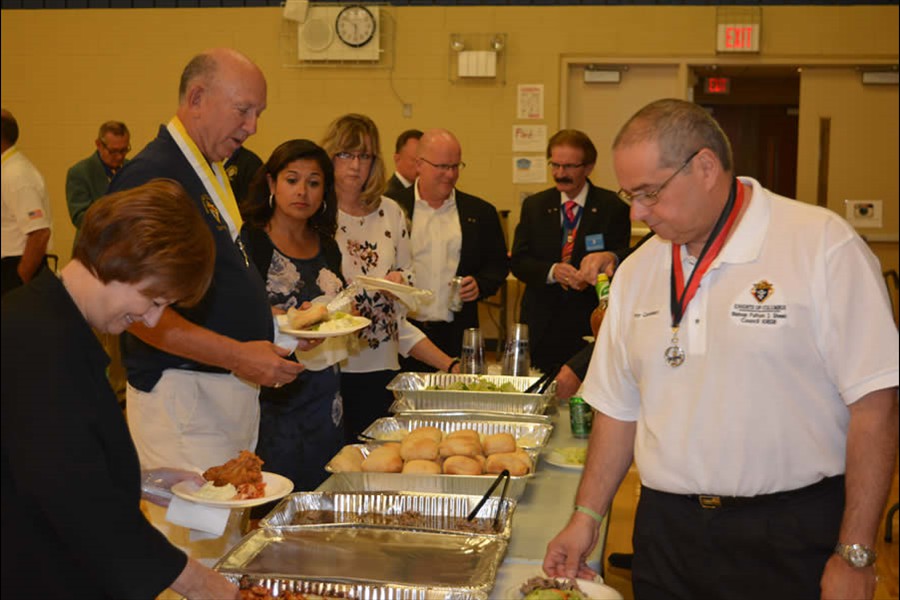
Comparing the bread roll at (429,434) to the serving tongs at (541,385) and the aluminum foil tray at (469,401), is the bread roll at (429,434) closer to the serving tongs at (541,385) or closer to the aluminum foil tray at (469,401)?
the aluminum foil tray at (469,401)

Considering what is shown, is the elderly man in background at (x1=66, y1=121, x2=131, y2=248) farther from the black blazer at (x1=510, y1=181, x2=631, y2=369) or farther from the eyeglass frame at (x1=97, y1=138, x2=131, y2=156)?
the black blazer at (x1=510, y1=181, x2=631, y2=369)

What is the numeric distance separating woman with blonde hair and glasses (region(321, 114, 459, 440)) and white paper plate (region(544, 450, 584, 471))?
36.3 inches

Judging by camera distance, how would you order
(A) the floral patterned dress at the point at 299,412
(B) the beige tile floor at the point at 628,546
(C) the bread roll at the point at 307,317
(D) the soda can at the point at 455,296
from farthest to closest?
(D) the soda can at the point at 455,296
(B) the beige tile floor at the point at 628,546
(A) the floral patterned dress at the point at 299,412
(C) the bread roll at the point at 307,317

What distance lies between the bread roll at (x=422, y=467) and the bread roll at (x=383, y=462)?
0.13ft

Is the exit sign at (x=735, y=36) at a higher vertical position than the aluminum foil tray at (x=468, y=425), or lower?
higher

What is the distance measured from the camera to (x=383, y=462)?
230 centimetres

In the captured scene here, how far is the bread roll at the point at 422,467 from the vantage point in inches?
88.7

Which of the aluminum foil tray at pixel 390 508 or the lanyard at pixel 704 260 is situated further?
the aluminum foil tray at pixel 390 508

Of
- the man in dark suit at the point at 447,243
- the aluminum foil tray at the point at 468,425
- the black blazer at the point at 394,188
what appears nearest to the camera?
the aluminum foil tray at the point at 468,425

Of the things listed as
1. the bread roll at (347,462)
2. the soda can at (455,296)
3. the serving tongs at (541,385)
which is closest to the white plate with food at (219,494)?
the bread roll at (347,462)

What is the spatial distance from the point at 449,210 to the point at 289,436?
A: 1837 mm

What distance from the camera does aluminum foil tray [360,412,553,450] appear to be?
8.68 ft

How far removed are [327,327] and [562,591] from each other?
3.61 ft

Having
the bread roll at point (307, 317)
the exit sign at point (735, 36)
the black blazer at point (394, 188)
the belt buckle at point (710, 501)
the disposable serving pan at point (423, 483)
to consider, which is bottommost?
the disposable serving pan at point (423, 483)
